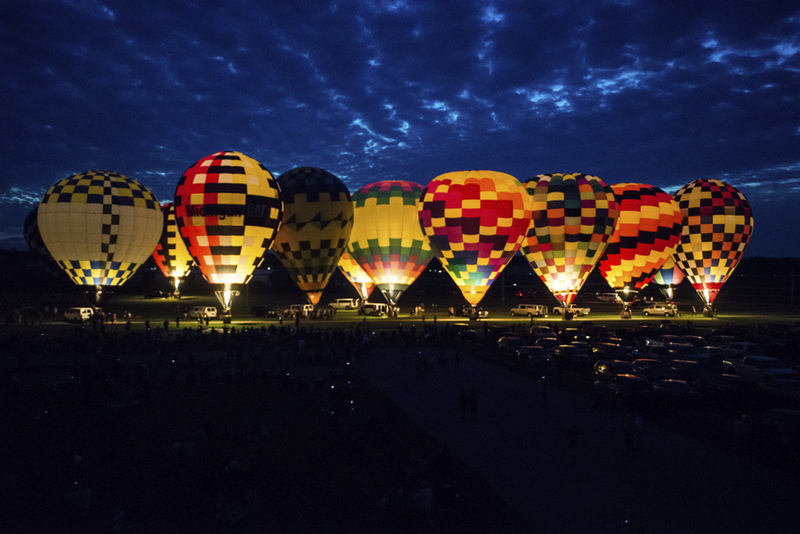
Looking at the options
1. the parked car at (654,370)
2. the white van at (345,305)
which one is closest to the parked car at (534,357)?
the parked car at (654,370)

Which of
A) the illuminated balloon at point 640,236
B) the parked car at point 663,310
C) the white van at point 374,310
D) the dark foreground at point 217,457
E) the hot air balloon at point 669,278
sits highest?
the illuminated balloon at point 640,236

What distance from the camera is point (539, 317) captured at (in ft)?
131

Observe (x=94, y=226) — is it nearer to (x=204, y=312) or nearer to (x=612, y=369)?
(x=204, y=312)

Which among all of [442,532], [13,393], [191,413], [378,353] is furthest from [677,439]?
[13,393]

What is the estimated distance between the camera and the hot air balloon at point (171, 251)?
47938mm

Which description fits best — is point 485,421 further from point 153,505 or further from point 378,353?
point 378,353

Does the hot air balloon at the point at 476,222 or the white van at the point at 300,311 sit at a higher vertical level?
the hot air balloon at the point at 476,222

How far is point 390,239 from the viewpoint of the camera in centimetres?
3781

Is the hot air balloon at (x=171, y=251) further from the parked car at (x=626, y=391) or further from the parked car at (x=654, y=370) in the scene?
the parked car at (x=626, y=391)

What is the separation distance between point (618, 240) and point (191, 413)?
31043mm

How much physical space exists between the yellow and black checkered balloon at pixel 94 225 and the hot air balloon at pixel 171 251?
11.7 metres

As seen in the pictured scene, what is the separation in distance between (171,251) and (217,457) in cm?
4340

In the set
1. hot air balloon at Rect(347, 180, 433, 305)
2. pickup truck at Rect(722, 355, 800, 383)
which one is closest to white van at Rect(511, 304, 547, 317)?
hot air balloon at Rect(347, 180, 433, 305)

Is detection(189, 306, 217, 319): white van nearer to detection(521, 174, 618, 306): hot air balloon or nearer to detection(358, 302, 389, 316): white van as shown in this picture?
detection(358, 302, 389, 316): white van
